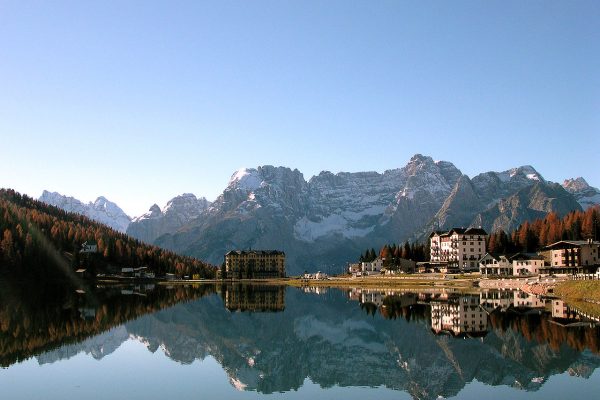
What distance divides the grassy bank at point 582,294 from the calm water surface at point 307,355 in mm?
2795

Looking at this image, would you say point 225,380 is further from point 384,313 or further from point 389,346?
point 384,313

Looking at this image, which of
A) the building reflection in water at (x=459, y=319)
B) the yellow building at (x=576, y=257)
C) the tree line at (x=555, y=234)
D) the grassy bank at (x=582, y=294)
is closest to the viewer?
the building reflection in water at (x=459, y=319)

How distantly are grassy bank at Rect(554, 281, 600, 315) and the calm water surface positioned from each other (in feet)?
9.17

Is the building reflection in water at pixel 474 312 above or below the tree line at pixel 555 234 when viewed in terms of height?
below

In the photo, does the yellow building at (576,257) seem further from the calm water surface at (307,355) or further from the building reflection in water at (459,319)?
the calm water surface at (307,355)

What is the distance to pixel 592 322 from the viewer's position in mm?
59531

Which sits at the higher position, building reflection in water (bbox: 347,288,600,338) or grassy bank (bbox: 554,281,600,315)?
grassy bank (bbox: 554,281,600,315)

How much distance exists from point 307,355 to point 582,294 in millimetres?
55543

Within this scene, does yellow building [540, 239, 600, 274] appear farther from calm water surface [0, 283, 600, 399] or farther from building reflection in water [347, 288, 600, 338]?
calm water surface [0, 283, 600, 399]

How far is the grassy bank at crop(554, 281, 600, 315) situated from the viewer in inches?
3077

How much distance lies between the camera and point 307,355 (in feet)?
171

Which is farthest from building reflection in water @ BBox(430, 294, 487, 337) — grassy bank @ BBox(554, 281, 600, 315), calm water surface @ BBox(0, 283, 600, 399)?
grassy bank @ BBox(554, 281, 600, 315)

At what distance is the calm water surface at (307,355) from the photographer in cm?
3638

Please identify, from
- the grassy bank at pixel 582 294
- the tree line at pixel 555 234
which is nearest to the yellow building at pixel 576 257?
the tree line at pixel 555 234
